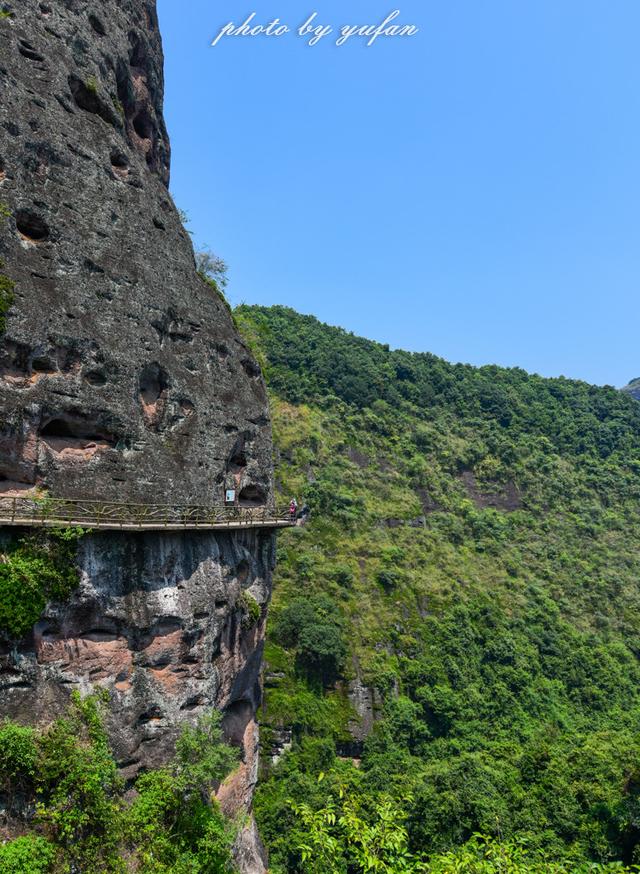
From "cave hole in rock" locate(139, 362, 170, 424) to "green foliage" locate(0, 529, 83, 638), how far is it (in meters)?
7.15

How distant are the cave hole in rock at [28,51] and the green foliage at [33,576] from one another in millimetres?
21742

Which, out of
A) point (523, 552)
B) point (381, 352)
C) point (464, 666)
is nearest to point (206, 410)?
point (464, 666)

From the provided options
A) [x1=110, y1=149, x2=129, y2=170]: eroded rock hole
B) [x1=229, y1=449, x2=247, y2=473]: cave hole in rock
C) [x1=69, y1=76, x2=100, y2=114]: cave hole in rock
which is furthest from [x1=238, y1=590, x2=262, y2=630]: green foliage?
[x1=69, y1=76, x2=100, y2=114]: cave hole in rock

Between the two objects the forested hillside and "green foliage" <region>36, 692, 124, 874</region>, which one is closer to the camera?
"green foliage" <region>36, 692, 124, 874</region>

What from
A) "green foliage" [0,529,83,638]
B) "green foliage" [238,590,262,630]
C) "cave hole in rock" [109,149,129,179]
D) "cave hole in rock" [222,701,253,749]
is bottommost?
"cave hole in rock" [222,701,253,749]

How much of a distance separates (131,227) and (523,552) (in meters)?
73.0

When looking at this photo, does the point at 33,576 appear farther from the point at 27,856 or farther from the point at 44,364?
the point at 44,364

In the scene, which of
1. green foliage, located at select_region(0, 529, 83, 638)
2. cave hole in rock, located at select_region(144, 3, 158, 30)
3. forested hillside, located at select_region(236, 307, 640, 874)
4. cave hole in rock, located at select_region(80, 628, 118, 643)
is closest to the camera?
green foliage, located at select_region(0, 529, 83, 638)

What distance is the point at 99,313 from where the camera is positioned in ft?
73.9

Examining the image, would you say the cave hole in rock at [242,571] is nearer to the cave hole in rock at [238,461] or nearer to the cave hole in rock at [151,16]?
the cave hole in rock at [238,461]

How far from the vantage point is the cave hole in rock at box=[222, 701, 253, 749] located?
26406 mm

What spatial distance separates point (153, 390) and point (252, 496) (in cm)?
832

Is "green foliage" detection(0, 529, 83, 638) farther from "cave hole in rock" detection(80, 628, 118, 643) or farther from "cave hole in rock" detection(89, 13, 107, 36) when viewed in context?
"cave hole in rock" detection(89, 13, 107, 36)

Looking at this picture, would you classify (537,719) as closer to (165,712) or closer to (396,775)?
(396,775)
